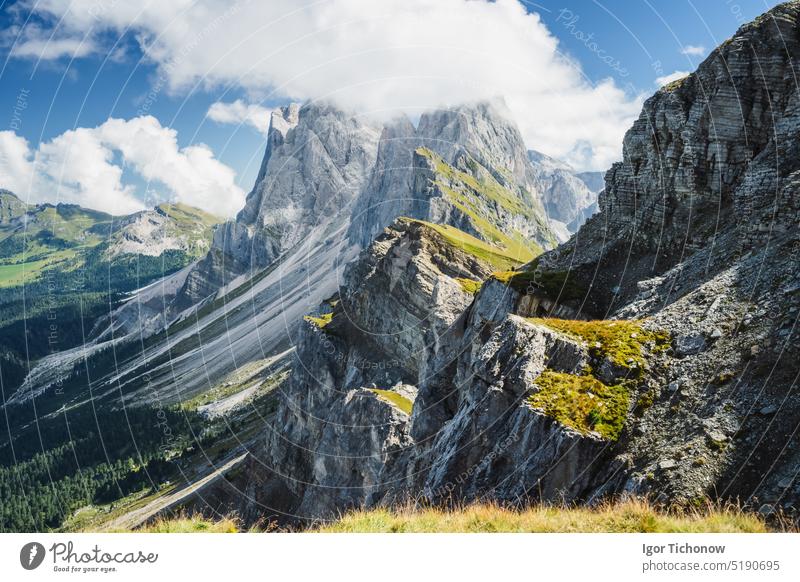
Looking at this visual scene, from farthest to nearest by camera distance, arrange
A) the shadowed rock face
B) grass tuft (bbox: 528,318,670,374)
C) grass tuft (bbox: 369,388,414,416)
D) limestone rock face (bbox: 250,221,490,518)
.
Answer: limestone rock face (bbox: 250,221,490,518), grass tuft (bbox: 369,388,414,416), grass tuft (bbox: 528,318,670,374), the shadowed rock face

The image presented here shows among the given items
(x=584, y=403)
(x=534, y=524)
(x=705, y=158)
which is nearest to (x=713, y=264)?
(x=584, y=403)

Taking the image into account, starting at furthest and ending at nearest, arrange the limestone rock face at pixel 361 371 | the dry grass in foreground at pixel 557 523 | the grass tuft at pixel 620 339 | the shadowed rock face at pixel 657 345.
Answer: the limestone rock face at pixel 361 371, the grass tuft at pixel 620 339, the shadowed rock face at pixel 657 345, the dry grass in foreground at pixel 557 523

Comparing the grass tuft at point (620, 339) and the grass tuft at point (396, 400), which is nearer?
the grass tuft at point (620, 339)

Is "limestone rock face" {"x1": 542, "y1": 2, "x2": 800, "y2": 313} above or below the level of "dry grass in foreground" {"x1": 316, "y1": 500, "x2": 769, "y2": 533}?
above

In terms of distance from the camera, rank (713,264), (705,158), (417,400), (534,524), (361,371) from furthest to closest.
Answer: (361,371), (417,400), (705,158), (713,264), (534,524)

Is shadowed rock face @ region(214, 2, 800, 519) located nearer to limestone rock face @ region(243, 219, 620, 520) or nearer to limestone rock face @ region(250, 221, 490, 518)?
limestone rock face @ region(243, 219, 620, 520)

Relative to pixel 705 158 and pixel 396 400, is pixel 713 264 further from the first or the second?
pixel 396 400

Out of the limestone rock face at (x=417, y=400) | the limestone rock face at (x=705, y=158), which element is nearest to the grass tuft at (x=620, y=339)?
the limestone rock face at (x=417, y=400)

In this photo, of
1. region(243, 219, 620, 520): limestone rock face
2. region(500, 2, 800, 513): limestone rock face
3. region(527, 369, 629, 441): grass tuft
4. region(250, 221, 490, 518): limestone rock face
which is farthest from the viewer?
region(250, 221, 490, 518): limestone rock face

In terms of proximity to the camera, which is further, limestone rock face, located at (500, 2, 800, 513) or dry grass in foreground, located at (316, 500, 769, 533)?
limestone rock face, located at (500, 2, 800, 513)

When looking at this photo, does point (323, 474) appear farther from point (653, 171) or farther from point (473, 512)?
point (473, 512)

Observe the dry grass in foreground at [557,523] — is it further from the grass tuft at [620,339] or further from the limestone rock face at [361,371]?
the limestone rock face at [361,371]

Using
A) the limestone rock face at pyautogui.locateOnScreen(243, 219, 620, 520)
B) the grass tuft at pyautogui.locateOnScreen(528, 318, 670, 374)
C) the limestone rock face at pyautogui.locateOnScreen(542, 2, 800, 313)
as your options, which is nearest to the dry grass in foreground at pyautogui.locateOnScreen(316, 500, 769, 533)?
the limestone rock face at pyautogui.locateOnScreen(243, 219, 620, 520)

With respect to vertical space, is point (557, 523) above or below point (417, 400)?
above
